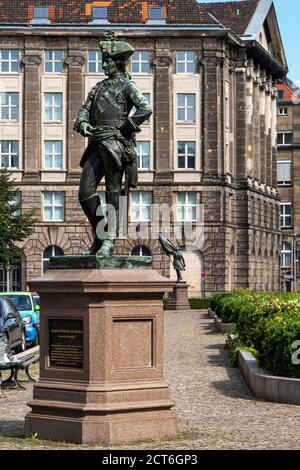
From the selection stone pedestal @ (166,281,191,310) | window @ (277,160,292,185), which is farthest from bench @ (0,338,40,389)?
window @ (277,160,292,185)

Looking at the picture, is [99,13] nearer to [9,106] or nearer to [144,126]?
[144,126]

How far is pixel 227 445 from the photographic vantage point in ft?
46.1

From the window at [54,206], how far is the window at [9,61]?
802 centimetres

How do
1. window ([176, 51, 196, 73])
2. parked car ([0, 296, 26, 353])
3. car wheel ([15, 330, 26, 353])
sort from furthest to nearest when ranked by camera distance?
window ([176, 51, 196, 73]), car wheel ([15, 330, 26, 353]), parked car ([0, 296, 26, 353])

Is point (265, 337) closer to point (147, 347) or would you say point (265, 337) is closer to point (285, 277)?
point (147, 347)

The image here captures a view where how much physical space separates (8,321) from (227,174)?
53.9 meters

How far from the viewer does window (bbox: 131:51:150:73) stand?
81812mm

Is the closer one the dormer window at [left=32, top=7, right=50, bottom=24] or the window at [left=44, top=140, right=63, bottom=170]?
the window at [left=44, top=140, right=63, bottom=170]

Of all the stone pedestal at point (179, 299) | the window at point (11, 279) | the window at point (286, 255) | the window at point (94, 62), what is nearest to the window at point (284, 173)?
the window at point (286, 255)

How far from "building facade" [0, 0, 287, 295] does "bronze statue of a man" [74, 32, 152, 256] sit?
63068mm

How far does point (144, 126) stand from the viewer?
266ft

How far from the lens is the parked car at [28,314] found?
34.5 metres

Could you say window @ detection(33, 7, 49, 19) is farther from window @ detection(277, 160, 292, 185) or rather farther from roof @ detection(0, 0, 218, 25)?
window @ detection(277, 160, 292, 185)

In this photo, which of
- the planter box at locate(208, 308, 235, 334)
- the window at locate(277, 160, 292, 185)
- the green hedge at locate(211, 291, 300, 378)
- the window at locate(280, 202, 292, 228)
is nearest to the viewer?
the green hedge at locate(211, 291, 300, 378)
